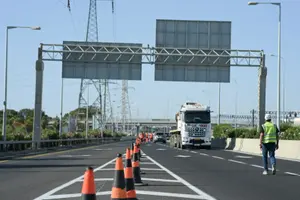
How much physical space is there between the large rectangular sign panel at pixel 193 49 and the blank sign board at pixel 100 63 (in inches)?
82.4

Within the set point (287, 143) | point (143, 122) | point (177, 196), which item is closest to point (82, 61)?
point (287, 143)

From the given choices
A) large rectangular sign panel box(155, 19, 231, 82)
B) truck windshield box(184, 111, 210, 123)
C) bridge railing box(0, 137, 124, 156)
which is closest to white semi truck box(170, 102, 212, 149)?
truck windshield box(184, 111, 210, 123)

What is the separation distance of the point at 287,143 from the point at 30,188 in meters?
22.8

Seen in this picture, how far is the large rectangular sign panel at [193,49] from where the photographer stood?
1880 inches

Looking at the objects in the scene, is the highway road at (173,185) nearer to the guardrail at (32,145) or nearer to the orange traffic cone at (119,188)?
the orange traffic cone at (119,188)

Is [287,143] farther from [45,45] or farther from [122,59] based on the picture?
[45,45]

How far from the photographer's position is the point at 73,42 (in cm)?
4762

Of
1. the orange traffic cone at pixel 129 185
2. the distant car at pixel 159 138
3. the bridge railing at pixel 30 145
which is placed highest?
the orange traffic cone at pixel 129 185

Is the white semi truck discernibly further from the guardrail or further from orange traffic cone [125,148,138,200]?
orange traffic cone [125,148,138,200]

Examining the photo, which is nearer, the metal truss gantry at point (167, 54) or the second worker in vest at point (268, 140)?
the second worker in vest at point (268, 140)

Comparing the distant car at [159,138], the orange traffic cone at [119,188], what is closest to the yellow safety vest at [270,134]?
→ the orange traffic cone at [119,188]

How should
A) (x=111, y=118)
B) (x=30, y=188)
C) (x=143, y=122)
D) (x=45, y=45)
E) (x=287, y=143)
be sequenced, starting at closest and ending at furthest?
(x=30, y=188) < (x=287, y=143) < (x=45, y=45) < (x=111, y=118) < (x=143, y=122)

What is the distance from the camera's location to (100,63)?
48500 millimetres

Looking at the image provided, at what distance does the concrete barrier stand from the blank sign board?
10057 mm
